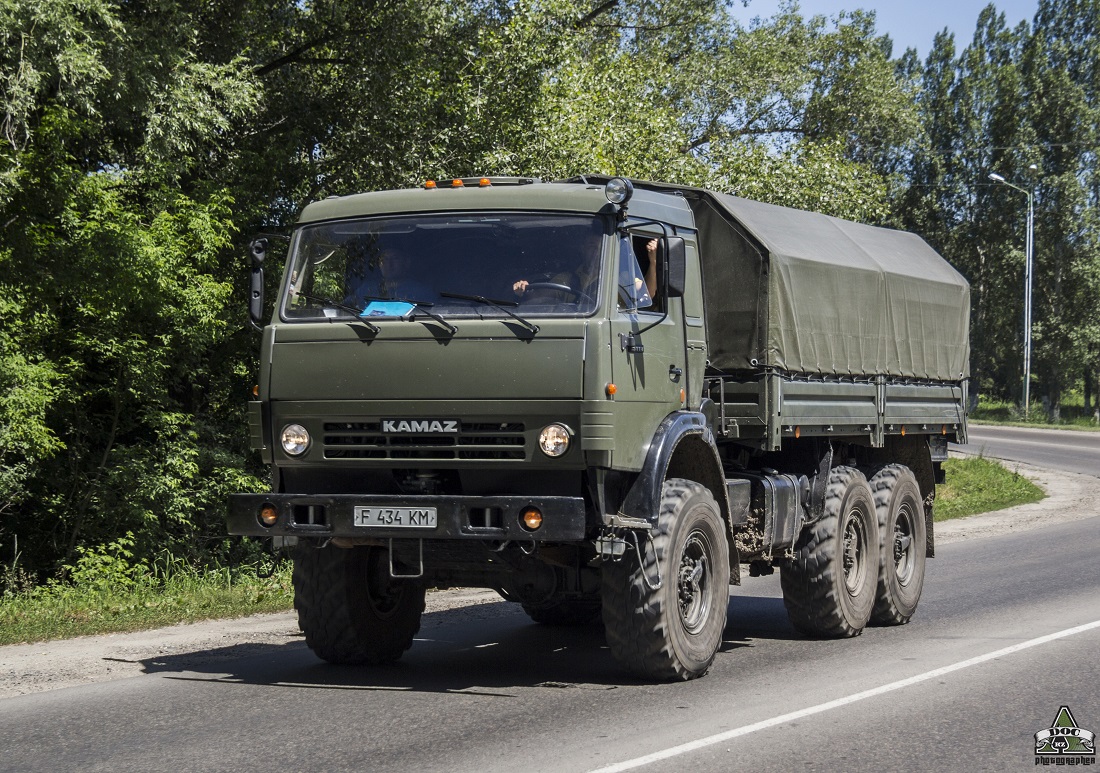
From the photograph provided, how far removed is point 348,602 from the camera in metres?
8.69

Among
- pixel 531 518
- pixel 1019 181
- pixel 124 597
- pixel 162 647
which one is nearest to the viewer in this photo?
pixel 531 518

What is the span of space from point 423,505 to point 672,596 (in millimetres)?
1594

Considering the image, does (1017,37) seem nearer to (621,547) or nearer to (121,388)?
(121,388)

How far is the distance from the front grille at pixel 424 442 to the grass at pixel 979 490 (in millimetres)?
16659

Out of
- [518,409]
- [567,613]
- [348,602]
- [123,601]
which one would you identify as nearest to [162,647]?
[348,602]

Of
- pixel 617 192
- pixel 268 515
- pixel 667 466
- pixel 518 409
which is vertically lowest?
pixel 268 515

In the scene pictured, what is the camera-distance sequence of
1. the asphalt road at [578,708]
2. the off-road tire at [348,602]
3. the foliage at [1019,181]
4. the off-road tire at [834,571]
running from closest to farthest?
the asphalt road at [578,708] → the off-road tire at [348,602] → the off-road tire at [834,571] → the foliage at [1019,181]

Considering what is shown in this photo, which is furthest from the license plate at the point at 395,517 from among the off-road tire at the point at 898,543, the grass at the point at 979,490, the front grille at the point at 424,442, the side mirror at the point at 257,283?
the grass at the point at 979,490

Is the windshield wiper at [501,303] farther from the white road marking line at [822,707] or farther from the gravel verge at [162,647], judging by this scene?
the gravel verge at [162,647]

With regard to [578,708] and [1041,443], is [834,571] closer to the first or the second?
[578,708]

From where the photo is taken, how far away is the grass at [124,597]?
10.8 metres

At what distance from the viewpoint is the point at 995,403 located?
7288 cm

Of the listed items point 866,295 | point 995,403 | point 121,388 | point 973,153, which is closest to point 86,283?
point 121,388

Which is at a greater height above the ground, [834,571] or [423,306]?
[423,306]
